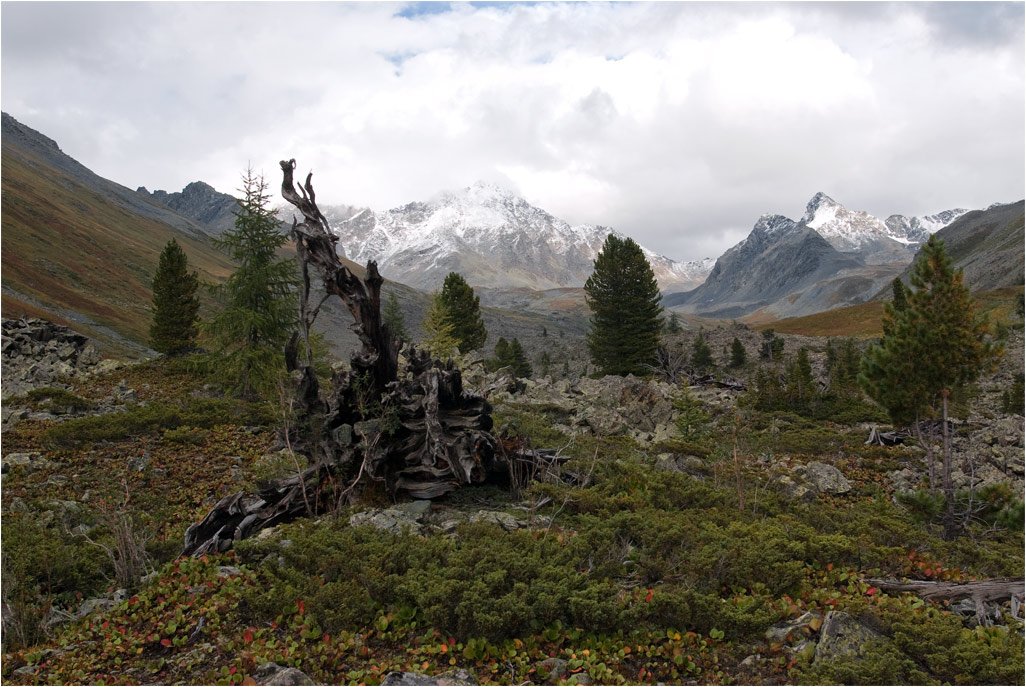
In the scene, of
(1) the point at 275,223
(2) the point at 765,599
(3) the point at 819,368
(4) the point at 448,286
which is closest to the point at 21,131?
(4) the point at 448,286

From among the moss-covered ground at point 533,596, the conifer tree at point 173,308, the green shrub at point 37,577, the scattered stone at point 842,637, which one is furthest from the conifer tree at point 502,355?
the scattered stone at point 842,637

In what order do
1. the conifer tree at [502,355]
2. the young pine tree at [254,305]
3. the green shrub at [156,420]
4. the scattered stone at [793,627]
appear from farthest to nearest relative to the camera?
the conifer tree at [502,355]
the young pine tree at [254,305]
the green shrub at [156,420]
the scattered stone at [793,627]

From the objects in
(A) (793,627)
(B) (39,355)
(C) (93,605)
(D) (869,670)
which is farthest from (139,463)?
(B) (39,355)

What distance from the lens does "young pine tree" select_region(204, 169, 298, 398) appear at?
931 inches

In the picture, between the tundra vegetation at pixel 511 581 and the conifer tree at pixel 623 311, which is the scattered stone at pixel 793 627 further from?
the conifer tree at pixel 623 311

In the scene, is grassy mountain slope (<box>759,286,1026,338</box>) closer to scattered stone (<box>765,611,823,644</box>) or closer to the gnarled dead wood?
the gnarled dead wood

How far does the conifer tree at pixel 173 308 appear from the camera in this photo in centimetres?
3278

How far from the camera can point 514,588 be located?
6.68m

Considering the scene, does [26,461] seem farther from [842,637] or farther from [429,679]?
[842,637]

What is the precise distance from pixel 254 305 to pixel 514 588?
20.9m

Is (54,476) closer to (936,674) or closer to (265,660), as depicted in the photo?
(265,660)

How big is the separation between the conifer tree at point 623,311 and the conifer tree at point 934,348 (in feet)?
88.4

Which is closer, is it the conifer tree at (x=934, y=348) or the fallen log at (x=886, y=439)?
the conifer tree at (x=934, y=348)

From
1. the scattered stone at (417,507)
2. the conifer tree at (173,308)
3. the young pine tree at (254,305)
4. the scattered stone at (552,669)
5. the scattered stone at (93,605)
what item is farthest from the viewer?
the conifer tree at (173,308)
